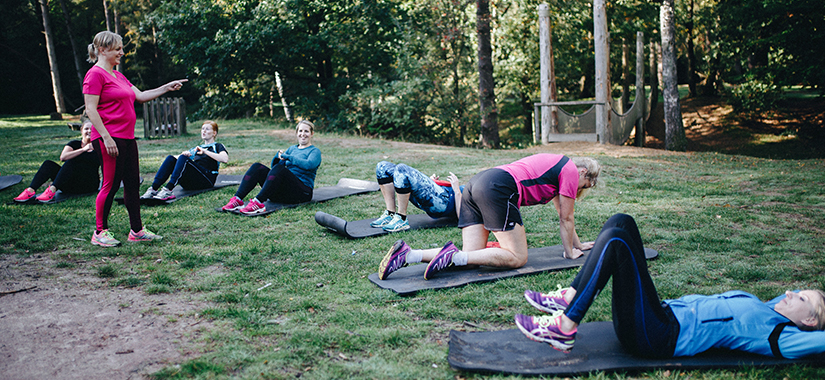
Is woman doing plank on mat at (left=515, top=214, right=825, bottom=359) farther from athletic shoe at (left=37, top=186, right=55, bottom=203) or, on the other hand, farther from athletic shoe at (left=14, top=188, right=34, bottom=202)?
athletic shoe at (left=14, top=188, right=34, bottom=202)

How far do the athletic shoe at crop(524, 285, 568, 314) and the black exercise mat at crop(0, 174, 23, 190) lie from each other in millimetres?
7817

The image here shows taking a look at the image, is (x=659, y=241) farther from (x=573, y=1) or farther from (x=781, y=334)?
(x=573, y=1)

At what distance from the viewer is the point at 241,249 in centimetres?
509

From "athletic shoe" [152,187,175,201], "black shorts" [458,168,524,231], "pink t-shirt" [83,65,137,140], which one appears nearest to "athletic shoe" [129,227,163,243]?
"pink t-shirt" [83,65,137,140]

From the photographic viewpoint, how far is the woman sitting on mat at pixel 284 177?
21.3 ft

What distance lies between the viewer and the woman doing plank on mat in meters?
2.59

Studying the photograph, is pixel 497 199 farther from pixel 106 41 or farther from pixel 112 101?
pixel 106 41

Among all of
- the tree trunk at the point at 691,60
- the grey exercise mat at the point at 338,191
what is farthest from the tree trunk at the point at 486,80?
the tree trunk at the point at 691,60

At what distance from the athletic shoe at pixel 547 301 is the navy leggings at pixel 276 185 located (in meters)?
3.94

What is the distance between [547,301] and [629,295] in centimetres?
89

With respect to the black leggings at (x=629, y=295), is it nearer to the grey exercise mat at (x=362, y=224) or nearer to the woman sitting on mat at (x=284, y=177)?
the grey exercise mat at (x=362, y=224)

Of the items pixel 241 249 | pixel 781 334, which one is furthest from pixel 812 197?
pixel 241 249

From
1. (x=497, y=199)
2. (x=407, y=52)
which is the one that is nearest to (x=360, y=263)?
(x=497, y=199)

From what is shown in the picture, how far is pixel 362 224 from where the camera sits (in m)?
5.95
